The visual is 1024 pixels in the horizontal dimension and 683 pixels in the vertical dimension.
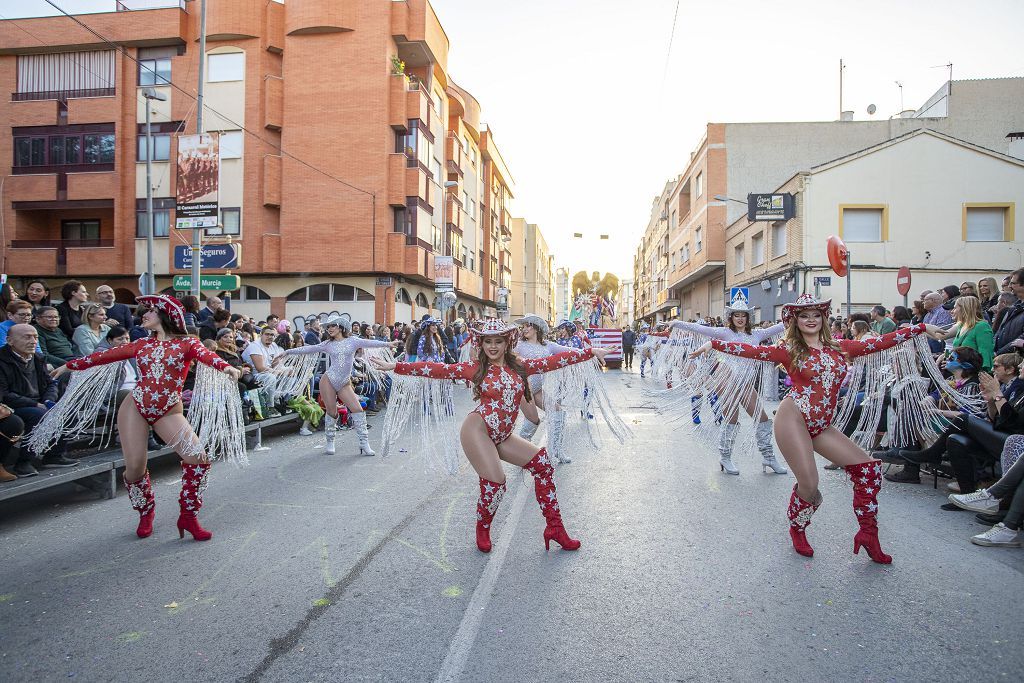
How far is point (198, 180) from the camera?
1403 centimetres

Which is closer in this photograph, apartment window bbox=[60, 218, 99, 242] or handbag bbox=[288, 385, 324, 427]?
handbag bbox=[288, 385, 324, 427]

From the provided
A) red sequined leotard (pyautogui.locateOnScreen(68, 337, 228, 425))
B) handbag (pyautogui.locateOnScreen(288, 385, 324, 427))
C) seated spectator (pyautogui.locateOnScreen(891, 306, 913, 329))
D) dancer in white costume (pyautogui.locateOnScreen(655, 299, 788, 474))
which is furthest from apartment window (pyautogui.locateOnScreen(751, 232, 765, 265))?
red sequined leotard (pyautogui.locateOnScreen(68, 337, 228, 425))

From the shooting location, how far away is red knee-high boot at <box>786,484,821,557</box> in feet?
15.1

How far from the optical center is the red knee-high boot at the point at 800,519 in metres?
4.61

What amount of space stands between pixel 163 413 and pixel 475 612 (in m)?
3.14

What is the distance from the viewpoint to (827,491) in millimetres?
6598

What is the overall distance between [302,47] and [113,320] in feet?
71.3

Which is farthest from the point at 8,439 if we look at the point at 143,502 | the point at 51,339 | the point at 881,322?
the point at 881,322

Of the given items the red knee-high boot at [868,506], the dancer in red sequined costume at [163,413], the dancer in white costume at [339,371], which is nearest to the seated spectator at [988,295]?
the red knee-high boot at [868,506]

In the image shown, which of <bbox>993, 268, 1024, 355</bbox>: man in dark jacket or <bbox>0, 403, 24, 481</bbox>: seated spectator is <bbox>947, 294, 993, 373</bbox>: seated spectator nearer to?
<bbox>993, 268, 1024, 355</bbox>: man in dark jacket

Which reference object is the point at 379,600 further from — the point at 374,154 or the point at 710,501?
the point at 374,154

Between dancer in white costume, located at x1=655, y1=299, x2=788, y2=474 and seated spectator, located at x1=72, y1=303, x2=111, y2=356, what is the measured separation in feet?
24.2

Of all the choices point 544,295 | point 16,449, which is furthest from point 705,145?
point 544,295

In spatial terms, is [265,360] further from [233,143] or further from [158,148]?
[158,148]
